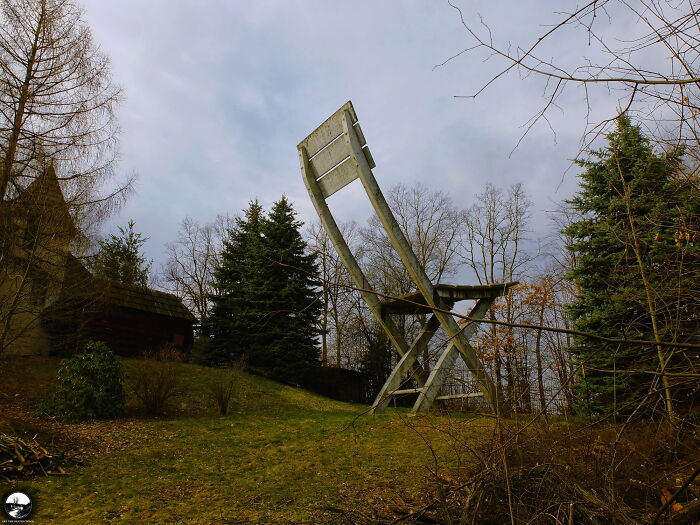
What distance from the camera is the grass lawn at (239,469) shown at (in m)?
3.21

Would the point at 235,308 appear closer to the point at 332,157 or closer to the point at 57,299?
the point at 57,299

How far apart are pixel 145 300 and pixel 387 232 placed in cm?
1340

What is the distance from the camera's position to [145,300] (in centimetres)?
1583

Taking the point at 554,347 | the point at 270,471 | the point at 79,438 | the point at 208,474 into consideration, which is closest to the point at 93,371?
the point at 79,438

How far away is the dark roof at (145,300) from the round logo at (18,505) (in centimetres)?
1052

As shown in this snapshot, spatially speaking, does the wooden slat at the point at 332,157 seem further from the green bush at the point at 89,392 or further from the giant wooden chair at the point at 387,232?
the green bush at the point at 89,392

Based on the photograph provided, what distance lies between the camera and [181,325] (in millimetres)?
17484

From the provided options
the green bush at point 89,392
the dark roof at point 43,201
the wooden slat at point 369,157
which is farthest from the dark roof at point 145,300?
the wooden slat at point 369,157

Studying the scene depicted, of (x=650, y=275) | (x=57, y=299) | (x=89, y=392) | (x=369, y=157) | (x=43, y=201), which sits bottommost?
(x=89, y=392)

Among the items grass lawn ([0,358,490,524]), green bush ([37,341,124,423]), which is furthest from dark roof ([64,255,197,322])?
grass lawn ([0,358,490,524])

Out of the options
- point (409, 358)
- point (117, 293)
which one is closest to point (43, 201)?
point (409, 358)

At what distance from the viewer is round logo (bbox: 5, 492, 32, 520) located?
322 centimetres

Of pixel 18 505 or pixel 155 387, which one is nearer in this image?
pixel 18 505

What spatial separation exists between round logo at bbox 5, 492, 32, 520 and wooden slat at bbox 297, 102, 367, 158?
455 cm
